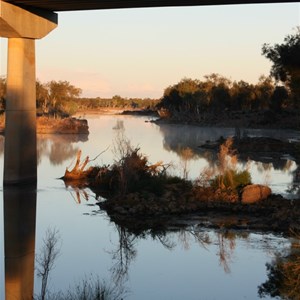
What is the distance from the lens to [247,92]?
9181 cm

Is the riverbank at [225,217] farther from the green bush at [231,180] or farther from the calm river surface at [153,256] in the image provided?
the green bush at [231,180]

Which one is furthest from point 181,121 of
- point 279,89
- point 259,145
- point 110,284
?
point 110,284

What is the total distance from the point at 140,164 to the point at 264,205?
5.86 meters

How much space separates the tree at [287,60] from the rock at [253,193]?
22580mm

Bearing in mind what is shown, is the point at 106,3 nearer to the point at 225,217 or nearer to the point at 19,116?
the point at 19,116

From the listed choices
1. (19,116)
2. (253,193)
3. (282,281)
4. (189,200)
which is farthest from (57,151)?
(282,281)

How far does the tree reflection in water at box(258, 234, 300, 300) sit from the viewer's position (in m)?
10.5

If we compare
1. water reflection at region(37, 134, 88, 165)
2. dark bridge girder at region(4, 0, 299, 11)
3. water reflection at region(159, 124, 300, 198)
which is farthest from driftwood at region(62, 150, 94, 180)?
water reflection at region(37, 134, 88, 165)

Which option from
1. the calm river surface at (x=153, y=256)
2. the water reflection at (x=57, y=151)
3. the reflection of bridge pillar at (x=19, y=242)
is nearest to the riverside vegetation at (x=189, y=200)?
the calm river surface at (x=153, y=256)

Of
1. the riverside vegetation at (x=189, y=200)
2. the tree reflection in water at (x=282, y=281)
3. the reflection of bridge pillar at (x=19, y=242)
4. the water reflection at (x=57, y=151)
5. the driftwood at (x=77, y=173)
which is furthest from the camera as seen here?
the water reflection at (x=57, y=151)

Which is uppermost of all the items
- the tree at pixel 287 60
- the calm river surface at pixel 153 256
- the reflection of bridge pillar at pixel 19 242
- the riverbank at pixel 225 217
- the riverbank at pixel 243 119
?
the tree at pixel 287 60

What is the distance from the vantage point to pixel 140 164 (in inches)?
922

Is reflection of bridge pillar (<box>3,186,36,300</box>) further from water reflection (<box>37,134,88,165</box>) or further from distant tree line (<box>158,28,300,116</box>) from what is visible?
distant tree line (<box>158,28,300,116</box>)

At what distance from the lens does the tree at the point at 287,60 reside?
136 ft
